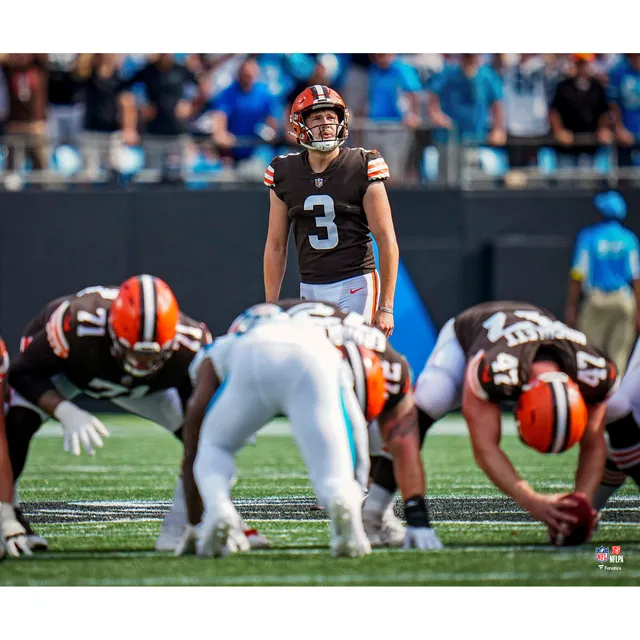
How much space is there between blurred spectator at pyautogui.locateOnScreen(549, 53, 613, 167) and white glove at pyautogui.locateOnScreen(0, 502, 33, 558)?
21.0 ft

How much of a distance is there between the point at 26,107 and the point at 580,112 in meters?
4.33

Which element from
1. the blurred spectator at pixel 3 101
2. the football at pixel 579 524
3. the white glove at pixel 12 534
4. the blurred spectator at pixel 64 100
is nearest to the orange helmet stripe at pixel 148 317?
the white glove at pixel 12 534

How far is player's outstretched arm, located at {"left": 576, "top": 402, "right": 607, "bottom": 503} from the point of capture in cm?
426

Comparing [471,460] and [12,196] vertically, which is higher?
[12,196]

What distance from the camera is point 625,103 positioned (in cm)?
971

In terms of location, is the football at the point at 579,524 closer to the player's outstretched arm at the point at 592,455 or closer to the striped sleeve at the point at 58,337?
the player's outstretched arm at the point at 592,455

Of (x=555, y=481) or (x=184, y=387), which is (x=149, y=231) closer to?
(x=555, y=481)

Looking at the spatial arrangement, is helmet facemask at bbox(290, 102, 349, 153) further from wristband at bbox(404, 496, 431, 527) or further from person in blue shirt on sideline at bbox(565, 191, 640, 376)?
person in blue shirt on sideline at bbox(565, 191, 640, 376)

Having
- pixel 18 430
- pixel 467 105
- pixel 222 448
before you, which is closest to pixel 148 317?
pixel 222 448

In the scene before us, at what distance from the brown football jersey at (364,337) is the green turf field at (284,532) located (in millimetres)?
563

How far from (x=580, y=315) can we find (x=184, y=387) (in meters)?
5.61

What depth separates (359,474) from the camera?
3990 mm

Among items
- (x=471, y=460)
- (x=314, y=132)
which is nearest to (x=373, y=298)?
(x=314, y=132)

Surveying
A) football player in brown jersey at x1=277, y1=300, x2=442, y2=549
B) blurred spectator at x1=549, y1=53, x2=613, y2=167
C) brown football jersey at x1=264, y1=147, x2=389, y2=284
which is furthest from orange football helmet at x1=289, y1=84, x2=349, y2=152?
blurred spectator at x1=549, y1=53, x2=613, y2=167
